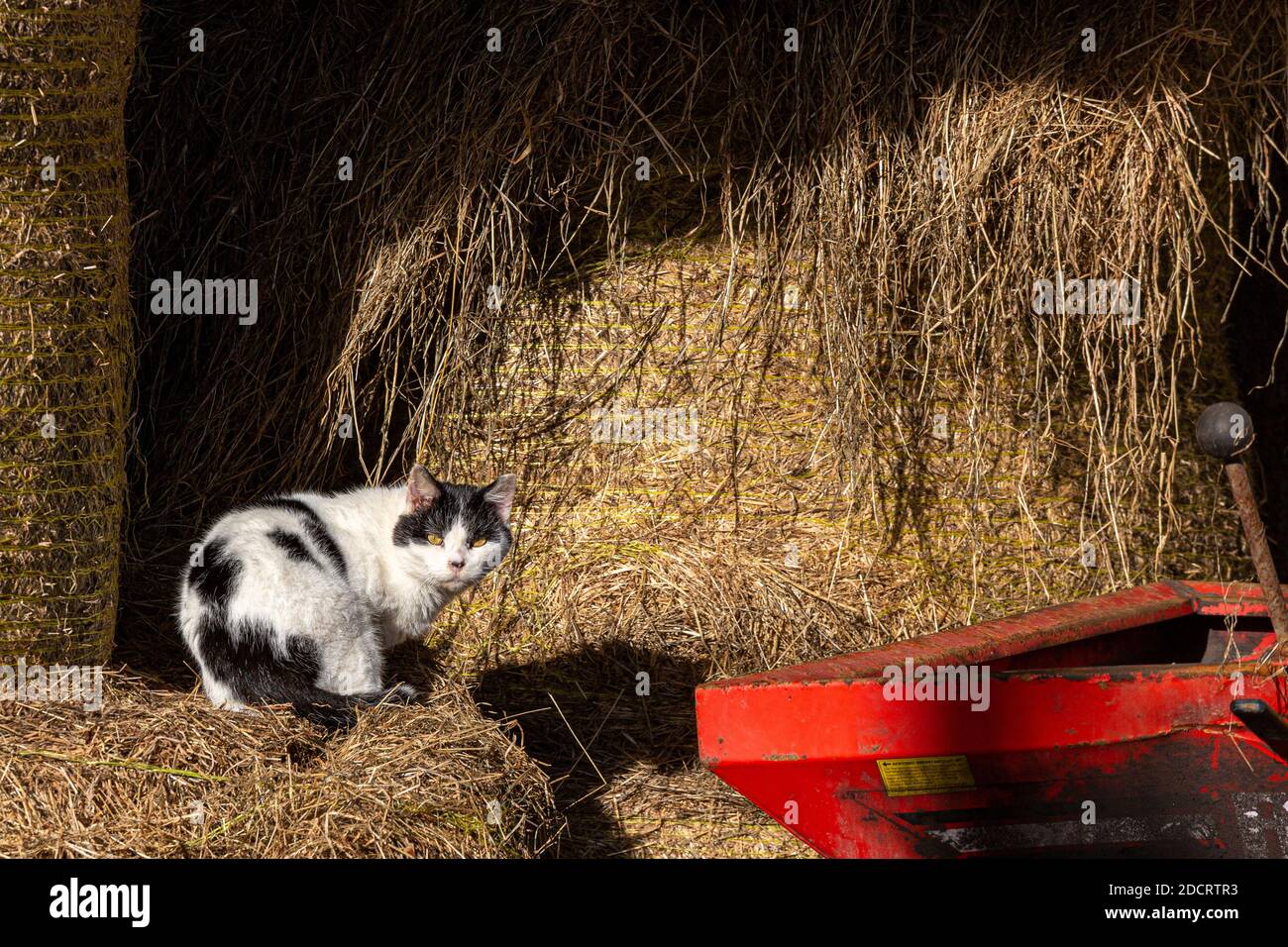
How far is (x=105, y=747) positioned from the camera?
3.00m

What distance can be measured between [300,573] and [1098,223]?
2782 mm

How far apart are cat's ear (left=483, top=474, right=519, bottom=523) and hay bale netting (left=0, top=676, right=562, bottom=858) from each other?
705 millimetres

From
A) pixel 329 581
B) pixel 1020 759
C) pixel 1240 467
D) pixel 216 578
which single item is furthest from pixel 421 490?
pixel 1240 467

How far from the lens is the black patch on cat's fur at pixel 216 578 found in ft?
10.6

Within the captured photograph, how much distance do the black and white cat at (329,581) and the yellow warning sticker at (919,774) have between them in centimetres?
135

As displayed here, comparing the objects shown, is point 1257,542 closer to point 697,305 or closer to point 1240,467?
point 1240,467

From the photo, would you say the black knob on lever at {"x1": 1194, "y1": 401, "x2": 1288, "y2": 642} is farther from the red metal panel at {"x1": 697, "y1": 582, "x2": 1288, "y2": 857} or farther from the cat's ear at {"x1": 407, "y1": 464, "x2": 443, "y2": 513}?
the cat's ear at {"x1": 407, "y1": 464, "x2": 443, "y2": 513}

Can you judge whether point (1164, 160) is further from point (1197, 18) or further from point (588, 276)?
point (588, 276)

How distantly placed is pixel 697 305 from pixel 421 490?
49.2 inches

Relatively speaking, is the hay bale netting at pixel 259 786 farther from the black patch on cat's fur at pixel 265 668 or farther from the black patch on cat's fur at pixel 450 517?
the black patch on cat's fur at pixel 450 517

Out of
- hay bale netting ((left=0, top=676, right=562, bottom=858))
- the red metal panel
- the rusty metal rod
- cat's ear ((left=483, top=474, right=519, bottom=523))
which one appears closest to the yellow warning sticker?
the red metal panel

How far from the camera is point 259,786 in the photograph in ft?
9.45

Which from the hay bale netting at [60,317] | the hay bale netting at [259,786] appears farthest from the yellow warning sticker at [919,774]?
the hay bale netting at [60,317]

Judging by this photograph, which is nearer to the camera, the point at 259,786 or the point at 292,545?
the point at 259,786
